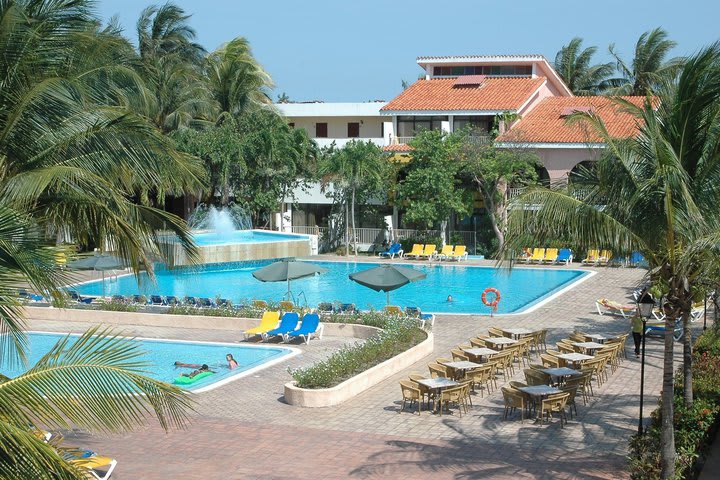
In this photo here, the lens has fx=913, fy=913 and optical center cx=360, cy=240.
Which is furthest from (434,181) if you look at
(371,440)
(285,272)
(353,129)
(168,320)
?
(371,440)

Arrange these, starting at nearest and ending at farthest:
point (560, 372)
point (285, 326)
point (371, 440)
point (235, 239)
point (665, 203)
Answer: point (665, 203), point (371, 440), point (560, 372), point (285, 326), point (235, 239)

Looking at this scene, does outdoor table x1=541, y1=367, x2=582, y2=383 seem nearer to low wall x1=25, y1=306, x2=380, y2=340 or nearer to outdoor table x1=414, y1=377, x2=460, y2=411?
outdoor table x1=414, y1=377, x2=460, y2=411

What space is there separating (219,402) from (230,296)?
1508 cm

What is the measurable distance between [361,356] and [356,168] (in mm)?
22879

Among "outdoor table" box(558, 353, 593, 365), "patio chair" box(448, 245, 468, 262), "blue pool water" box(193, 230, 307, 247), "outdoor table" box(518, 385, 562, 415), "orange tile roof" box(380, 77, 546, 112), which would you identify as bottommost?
"outdoor table" box(518, 385, 562, 415)

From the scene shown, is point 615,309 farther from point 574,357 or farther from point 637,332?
point 574,357

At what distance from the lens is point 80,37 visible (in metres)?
10.6

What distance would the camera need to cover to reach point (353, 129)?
53.4 meters

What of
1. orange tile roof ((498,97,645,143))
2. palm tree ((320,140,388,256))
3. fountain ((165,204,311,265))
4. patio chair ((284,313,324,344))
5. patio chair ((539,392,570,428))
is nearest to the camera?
patio chair ((539,392,570,428))

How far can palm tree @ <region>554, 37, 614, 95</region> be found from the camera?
195ft

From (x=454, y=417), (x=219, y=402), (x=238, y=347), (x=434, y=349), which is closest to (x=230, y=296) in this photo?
(x=238, y=347)

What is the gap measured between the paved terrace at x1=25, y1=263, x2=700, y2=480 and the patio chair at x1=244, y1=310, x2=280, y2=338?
369cm

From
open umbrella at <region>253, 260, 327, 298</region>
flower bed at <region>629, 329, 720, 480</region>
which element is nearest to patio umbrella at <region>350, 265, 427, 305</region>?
open umbrella at <region>253, 260, 327, 298</region>

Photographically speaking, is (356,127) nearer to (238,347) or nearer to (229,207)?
(229,207)
